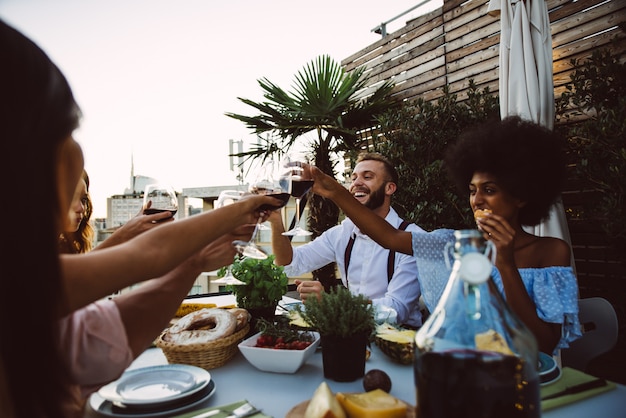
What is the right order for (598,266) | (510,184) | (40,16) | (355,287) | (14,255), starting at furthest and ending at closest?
(40,16) → (598,266) → (355,287) → (510,184) → (14,255)

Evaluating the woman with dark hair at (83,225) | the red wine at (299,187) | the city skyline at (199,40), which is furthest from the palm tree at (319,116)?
the red wine at (299,187)

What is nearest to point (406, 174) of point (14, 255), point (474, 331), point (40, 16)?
point (474, 331)

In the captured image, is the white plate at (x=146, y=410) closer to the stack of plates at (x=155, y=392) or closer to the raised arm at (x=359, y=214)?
the stack of plates at (x=155, y=392)

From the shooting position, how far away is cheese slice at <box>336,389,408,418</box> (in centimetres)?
92

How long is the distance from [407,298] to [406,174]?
6.77 ft

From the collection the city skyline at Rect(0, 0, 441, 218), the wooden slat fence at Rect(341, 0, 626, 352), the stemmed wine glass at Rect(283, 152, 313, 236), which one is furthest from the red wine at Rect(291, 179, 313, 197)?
the city skyline at Rect(0, 0, 441, 218)

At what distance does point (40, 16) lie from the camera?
4.96m

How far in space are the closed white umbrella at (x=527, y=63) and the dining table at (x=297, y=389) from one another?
2.11 metres

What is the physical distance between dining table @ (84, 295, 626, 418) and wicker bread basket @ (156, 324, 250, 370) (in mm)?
39

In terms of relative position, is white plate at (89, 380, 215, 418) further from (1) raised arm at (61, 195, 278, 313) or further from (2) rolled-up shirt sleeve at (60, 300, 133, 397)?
(1) raised arm at (61, 195, 278, 313)

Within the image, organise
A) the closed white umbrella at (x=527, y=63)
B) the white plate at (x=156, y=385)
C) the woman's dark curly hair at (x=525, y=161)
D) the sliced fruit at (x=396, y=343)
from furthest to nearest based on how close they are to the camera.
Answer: the closed white umbrella at (x=527, y=63) → the woman's dark curly hair at (x=525, y=161) → the sliced fruit at (x=396, y=343) → the white plate at (x=156, y=385)

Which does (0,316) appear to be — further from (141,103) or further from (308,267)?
(141,103)

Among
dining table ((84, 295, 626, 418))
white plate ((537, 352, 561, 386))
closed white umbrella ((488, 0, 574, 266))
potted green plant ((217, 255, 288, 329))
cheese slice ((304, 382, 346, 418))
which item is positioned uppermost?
closed white umbrella ((488, 0, 574, 266))

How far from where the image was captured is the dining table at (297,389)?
1.05m
